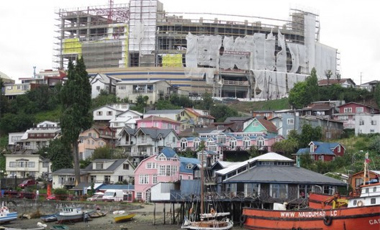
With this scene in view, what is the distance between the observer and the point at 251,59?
174 meters

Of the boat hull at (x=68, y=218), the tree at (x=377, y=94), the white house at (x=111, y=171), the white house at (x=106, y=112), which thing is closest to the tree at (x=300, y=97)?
→ the tree at (x=377, y=94)

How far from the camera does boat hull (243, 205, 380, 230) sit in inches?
2201

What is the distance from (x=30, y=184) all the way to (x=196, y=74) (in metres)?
67.7

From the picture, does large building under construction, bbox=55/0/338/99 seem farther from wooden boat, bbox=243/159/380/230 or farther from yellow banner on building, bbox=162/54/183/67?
wooden boat, bbox=243/159/380/230

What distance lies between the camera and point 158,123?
4651 inches

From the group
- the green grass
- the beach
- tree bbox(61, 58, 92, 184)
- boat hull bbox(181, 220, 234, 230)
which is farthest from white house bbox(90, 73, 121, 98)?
boat hull bbox(181, 220, 234, 230)

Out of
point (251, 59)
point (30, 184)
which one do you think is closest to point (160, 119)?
point (30, 184)

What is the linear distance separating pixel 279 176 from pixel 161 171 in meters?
24.6

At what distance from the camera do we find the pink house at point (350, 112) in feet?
368

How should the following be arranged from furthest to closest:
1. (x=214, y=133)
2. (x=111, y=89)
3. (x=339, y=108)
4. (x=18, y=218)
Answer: (x=111, y=89) < (x=339, y=108) < (x=214, y=133) < (x=18, y=218)

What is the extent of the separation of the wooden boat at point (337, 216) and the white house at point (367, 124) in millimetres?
48569

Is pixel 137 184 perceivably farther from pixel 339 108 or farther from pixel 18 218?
pixel 339 108

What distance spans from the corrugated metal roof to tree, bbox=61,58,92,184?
30598mm

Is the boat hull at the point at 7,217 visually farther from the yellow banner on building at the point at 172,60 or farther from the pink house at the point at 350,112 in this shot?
the yellow banner on building at the point at 172,60
